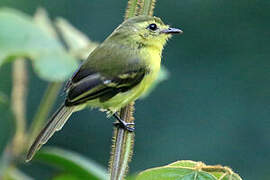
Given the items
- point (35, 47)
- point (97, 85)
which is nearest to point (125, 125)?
point (97, 85)

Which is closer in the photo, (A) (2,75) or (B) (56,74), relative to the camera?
(B) (56,74)

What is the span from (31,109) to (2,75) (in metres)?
0.89

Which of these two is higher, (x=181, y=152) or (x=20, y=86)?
(x=181, y=152)

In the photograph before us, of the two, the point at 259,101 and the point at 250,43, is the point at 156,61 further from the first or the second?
the point at 250,43

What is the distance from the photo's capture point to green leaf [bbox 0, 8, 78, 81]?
117 inches

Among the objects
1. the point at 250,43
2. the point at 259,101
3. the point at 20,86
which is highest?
the point at 250,43

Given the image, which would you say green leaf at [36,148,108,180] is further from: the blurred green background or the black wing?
the blurred green background

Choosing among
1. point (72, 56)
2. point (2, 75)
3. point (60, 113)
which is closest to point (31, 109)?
point (2, 75)

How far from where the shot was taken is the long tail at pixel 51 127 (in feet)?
7.30

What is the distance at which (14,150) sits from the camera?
2877 mm

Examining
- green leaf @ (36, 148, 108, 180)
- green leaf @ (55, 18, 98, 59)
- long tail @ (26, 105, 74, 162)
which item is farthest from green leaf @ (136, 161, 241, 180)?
green leaf @ (55, 18, 98, 59)

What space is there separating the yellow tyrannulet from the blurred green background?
3137 millimetres

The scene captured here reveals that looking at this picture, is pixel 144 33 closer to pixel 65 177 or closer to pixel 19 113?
pixel 19 113

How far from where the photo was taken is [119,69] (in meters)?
2.82
